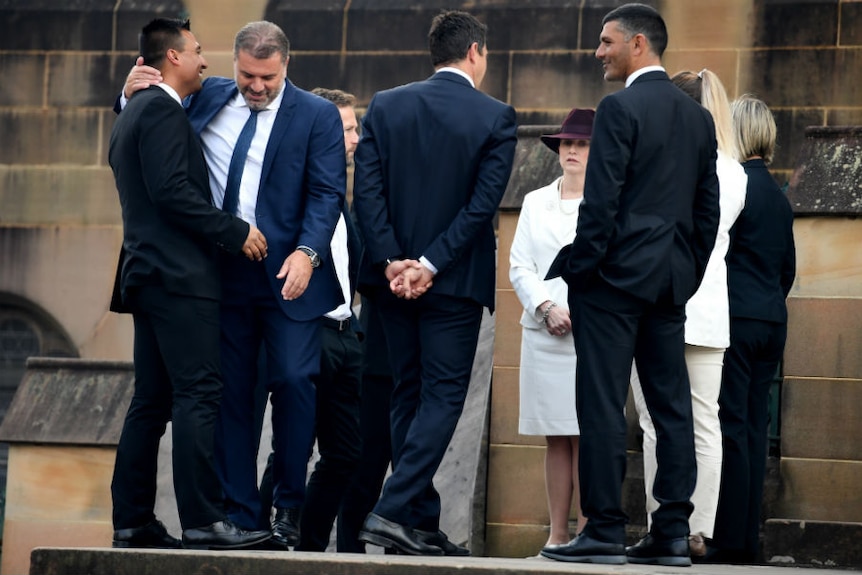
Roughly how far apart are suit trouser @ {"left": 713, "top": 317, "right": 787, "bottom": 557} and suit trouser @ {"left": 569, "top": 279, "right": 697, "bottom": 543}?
117 centimetres

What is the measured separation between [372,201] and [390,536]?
128 centimetres

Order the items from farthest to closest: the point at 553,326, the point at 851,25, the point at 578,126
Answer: the point at 851,25 < the point at 578,126 < the point at 553,326

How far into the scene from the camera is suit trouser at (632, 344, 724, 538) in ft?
22.8

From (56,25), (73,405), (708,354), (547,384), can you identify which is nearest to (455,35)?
(547,384)

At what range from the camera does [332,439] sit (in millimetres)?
7242

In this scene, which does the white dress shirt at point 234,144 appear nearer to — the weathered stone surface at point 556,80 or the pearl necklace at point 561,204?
the pearl necklace at point 561,204

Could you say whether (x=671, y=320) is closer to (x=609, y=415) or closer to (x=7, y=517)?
(x=609, y=415)

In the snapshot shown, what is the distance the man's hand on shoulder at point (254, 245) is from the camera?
21.0 ft

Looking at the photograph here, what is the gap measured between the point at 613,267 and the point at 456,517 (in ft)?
9.06

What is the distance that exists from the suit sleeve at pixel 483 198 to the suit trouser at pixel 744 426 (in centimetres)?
134

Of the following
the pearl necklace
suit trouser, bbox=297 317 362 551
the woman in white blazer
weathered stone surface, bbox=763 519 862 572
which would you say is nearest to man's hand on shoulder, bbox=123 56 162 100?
suit trouser, bbox=297 317 362 551

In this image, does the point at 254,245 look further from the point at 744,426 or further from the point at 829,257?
the point at 829,257

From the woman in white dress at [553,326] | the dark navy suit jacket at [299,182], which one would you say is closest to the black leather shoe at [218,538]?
the dark navy suit jacket at [299,182]

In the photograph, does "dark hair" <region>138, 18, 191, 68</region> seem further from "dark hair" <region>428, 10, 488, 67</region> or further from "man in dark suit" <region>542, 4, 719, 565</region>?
"man in dark suit" <region>542, 4, 719, 565</region>
